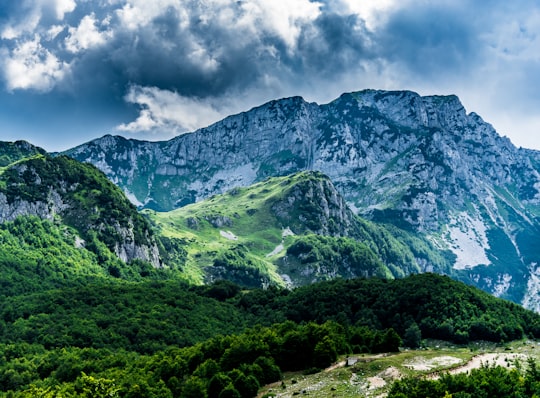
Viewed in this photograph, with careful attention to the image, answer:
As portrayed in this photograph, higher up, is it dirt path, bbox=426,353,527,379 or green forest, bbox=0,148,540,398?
green forest, bbox=0,148,540,398

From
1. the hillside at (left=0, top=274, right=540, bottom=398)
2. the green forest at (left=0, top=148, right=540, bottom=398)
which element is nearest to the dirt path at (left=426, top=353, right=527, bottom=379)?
the hillside at (left=0, top=274, right=540, bottom=398)

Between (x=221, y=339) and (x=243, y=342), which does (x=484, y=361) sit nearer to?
(x=243, y=342)

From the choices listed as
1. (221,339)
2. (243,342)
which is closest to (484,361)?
(243,342)

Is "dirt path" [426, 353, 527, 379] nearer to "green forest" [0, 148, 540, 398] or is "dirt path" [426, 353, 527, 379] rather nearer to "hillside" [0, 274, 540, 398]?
"hillside" [0, 274, 540, 398]

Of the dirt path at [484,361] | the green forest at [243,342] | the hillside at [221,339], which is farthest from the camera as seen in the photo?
the hillside at [221,339]

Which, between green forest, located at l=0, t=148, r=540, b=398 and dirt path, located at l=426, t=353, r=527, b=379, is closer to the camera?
dirt path, located at l=426, t=353, r=527, b=379

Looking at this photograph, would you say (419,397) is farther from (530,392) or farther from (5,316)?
(5,316)

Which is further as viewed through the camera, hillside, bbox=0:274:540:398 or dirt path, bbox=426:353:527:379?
hillside, bbox=0:274:540:398

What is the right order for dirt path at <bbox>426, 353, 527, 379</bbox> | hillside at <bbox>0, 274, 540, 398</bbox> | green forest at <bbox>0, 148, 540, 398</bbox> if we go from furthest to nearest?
hillside at <bbox>0, 274, 540, 398</bbox> → green forest at <bbox>0, 148, 540, 398</bbox> → dirt path at <bbox>426, 353, 527, 379</bbox>

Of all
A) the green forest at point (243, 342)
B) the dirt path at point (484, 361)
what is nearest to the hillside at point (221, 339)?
the green forest at point (243, 342)

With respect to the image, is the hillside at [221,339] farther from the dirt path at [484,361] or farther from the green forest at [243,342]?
the dirt path at [484,361]

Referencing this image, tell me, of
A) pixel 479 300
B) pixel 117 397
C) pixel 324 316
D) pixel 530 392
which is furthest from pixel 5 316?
pixel 530 392

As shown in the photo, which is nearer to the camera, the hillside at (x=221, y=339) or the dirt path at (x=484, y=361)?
the dirt path at (x=484, y=361)

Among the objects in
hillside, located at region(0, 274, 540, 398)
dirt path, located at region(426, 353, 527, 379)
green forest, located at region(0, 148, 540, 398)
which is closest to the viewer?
dirt path, located at region(426, 353, 527, 379)
